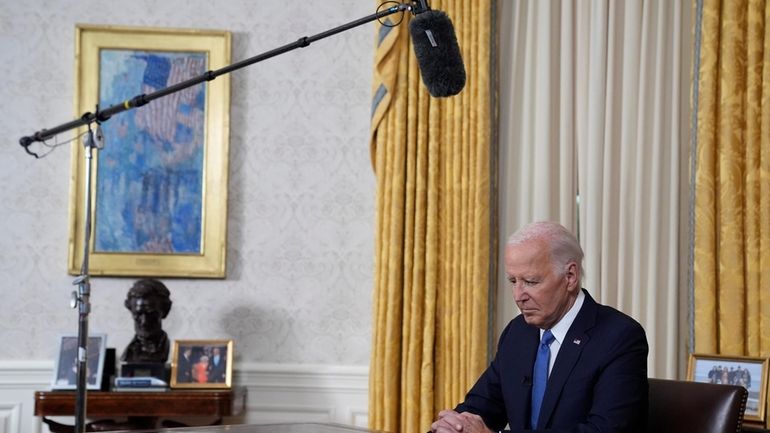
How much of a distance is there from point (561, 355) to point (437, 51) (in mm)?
1111

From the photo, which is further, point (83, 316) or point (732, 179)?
point (732, 179)

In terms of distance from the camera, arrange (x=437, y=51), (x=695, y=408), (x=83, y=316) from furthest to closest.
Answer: (x=83, y=316)
(x=437, y=51)
(x=695, y=408)

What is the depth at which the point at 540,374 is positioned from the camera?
3385 millimetres

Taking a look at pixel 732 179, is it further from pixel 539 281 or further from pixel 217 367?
pixel 217 367

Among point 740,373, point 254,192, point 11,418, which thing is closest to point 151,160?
point 254,192

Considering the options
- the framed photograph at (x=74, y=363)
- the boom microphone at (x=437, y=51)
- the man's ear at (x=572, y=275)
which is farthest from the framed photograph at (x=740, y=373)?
the framed photograph at (x=74, y=363)

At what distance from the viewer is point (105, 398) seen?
5.00m

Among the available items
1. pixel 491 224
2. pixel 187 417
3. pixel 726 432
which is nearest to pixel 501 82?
A: pixel 491 224

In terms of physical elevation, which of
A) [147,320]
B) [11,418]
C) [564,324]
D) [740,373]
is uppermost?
[564,324]

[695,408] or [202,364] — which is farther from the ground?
[695,408]

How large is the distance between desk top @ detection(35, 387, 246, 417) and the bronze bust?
0.23 meters

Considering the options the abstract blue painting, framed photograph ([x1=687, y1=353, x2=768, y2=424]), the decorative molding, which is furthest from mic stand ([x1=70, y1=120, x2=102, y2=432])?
framed photograph ([x1=687, y1=353, x2=768, y2=424])

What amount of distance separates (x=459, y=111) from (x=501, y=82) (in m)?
0.31

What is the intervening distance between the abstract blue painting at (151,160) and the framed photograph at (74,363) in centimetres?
57
